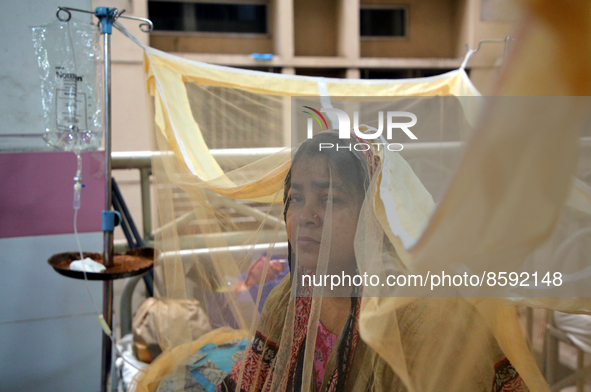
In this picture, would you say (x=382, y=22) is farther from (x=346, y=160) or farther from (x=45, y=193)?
(x=346, y=160)

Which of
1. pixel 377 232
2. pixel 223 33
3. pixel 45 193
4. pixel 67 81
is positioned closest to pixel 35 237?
pixel 45 193

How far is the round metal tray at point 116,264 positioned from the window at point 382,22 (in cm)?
512

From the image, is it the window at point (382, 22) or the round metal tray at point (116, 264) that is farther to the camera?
the window at point (382, 22)

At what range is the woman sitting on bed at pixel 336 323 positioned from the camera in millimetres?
552

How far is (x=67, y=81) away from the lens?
1254mm

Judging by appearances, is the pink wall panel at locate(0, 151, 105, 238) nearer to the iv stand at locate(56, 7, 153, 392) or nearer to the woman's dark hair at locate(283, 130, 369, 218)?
the iv stand at locate(56, 7, 153, 392)

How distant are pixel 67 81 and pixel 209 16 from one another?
4.30 metres

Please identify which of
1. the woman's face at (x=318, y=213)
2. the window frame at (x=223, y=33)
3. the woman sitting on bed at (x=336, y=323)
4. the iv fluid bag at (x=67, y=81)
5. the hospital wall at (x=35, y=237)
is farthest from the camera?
the window frame at (x=223, y=33)

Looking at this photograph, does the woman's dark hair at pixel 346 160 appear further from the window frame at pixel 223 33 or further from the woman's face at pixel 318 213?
the window frame at pixel 223 33

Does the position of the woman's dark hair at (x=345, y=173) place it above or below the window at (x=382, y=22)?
below

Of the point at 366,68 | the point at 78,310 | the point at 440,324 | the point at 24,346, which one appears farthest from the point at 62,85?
the point at 366,68

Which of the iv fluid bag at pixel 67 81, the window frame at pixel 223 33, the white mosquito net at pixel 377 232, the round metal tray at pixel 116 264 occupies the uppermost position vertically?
the window frame at pixel 223 33

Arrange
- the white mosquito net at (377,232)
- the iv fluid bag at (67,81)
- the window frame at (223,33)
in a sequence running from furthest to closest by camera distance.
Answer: the window frame at (223,33) < the iv fluid bag at (67,81) < the white mosquito net at (377,232)

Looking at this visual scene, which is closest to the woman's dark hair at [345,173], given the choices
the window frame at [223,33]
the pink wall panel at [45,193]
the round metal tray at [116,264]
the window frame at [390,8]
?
the round metal tray at [116,264]
